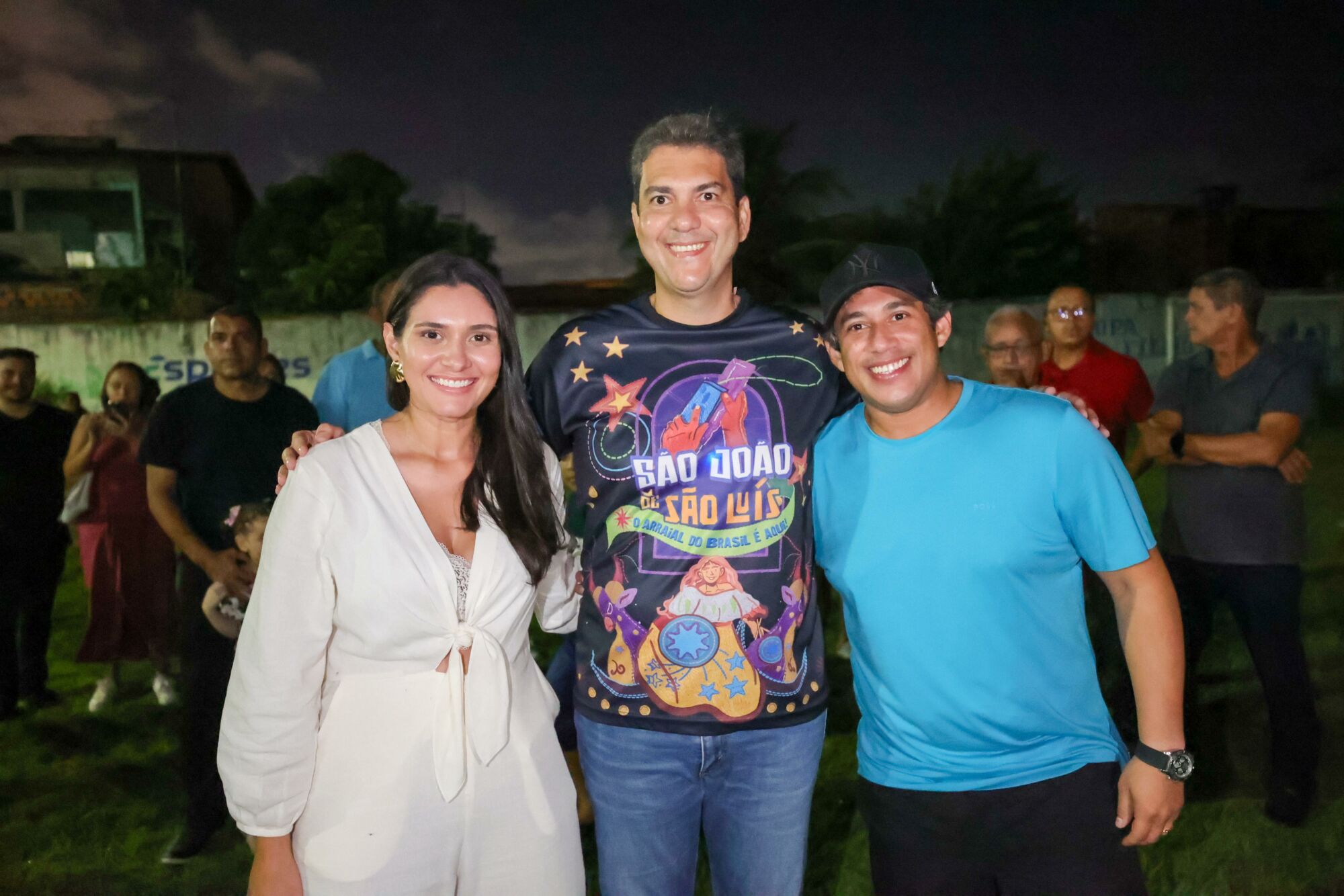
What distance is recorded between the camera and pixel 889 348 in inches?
68.2

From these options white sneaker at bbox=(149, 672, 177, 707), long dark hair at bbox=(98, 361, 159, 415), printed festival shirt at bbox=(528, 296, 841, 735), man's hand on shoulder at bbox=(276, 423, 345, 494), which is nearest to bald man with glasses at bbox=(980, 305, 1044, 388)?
printed festival shirt at bbox=(528, 296, 841, 735)

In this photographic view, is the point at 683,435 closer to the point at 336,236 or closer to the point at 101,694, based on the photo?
the point at 336,236

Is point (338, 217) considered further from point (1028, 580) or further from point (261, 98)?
point (1028, 580)

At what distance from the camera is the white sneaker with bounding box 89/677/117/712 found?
408 cm

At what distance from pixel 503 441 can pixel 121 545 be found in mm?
3314

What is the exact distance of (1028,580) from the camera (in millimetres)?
1698

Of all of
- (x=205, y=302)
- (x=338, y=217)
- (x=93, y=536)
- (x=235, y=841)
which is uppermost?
(x=338, y=217)

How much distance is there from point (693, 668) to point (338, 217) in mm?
3638

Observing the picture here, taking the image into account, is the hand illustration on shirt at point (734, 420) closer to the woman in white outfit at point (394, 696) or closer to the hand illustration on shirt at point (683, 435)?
the hand illustration on shirt at point (683, 435)

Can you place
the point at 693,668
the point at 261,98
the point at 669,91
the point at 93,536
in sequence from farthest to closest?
the point at 669,91
the point at 261,98
the point at 93,536
the point at 693,668

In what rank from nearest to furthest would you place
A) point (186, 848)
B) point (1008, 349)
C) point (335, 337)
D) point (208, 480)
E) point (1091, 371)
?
point (208, 480) → point (186, 848) → point (1008, 349) → point (1091, 371) → point (335, 337)

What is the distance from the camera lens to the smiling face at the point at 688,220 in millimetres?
1932

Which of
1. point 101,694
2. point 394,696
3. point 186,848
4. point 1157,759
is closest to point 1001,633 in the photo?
point 1157,759

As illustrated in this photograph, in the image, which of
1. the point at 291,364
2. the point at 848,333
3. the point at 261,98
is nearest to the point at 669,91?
the point at 261,98
